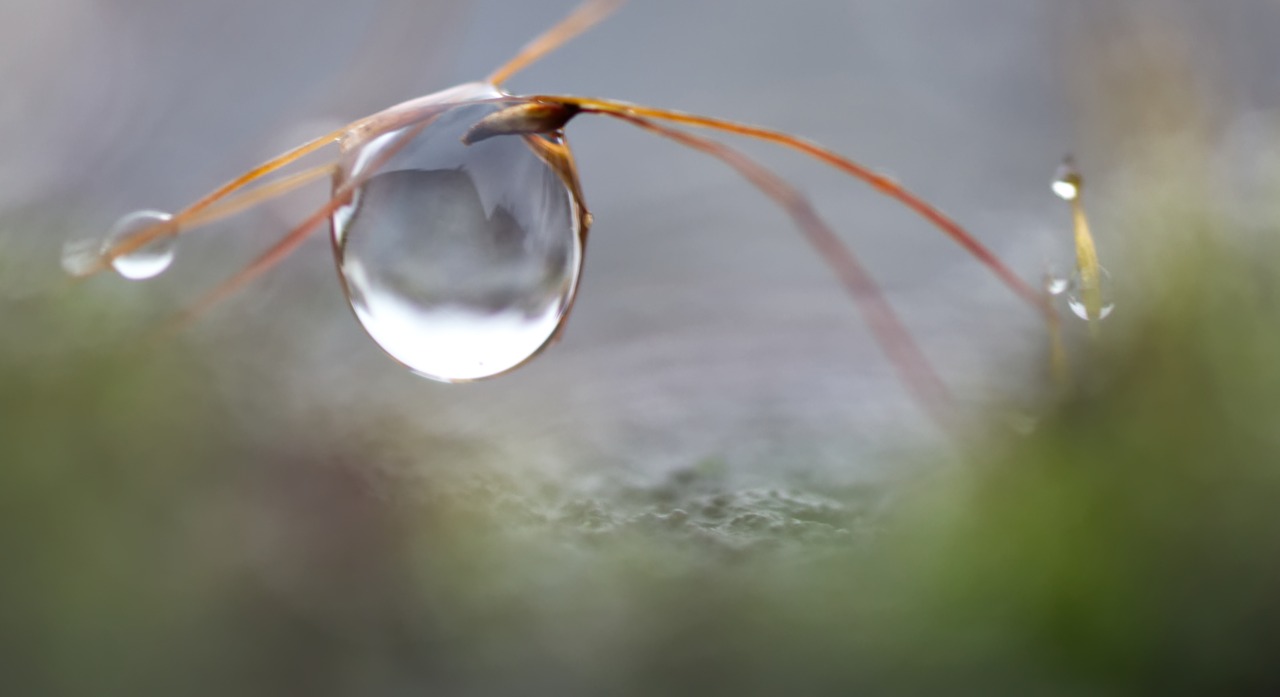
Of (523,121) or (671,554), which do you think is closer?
(523,121)

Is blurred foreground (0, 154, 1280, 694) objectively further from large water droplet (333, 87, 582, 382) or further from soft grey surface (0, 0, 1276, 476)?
large water droplet (333, 87, 582, 382)

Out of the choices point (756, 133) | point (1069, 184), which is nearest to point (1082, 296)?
point (1069, 184)

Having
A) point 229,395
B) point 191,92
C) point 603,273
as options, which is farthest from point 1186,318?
point 191,92

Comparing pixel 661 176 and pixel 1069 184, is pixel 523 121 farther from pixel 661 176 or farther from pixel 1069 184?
pixel 661 176

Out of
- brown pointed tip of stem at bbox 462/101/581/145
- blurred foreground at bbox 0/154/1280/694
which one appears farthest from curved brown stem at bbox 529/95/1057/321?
blurred foreground at bbox 0/154/1280/694

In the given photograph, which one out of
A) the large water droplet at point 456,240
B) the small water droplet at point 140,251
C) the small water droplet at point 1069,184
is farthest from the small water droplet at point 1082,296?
the small water droplet at point 140,251

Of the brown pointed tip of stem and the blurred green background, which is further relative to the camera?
the blurred green background
